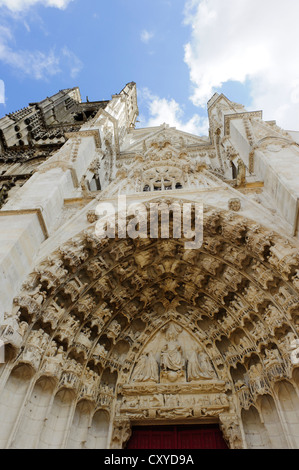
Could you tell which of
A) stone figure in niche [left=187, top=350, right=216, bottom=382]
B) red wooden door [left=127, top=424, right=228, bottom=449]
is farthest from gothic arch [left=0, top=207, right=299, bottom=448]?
red wooden door [left=127, top=424, right=228, bottom=449]

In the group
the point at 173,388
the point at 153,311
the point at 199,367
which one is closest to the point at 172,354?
the point at 199,367

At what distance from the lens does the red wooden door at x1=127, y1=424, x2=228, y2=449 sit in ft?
16.9

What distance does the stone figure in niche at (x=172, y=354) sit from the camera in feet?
19.5

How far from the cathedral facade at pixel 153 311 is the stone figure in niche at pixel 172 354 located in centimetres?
3

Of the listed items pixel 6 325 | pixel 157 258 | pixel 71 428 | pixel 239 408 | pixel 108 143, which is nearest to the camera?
pixel 6 325

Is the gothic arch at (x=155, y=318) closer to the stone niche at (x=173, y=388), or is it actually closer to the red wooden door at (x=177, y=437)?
the stone niche at (x=173, y=388)

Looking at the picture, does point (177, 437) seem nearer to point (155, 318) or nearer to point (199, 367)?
point (199, 367)

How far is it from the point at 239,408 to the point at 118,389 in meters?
2.18

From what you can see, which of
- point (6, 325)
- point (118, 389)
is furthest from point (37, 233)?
point (118, 389)

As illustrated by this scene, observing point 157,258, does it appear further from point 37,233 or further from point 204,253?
point 37,233

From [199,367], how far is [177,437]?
124 centimetres

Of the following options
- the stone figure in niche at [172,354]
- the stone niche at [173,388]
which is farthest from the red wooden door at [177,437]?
the stone figure in niche at [172,354]

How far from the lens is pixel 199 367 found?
19.4 feet

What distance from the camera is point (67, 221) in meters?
6.91
